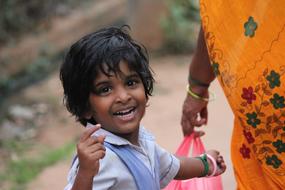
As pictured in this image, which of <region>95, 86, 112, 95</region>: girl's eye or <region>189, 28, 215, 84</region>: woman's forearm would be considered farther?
<region>189, 28, 215, 84</region>: woman's forearm

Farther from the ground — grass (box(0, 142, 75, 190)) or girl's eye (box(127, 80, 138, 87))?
grass (box(0, 142, 75, 190))

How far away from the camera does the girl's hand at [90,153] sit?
1621 millimetres

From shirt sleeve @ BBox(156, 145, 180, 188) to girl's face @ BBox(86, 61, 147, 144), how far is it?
0.24m

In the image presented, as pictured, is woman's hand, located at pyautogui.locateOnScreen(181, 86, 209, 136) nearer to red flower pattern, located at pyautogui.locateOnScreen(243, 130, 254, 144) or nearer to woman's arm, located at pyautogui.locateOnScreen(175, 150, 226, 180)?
woman's arm, located at pyautogui.locateOnScreen(175, 150, 226, 180)

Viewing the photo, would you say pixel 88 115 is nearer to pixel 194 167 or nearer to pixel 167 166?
pixel 167 166

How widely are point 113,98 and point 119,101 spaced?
19 millimetres

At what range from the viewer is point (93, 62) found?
1767 millimetres

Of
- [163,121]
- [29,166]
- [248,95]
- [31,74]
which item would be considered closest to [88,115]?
[248,95]

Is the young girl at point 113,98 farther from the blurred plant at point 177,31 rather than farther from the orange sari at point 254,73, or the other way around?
the blurred plant at point 177,31

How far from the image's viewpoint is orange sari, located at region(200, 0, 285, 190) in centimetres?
172

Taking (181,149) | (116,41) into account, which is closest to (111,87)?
(116,41)

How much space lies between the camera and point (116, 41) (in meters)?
1.84

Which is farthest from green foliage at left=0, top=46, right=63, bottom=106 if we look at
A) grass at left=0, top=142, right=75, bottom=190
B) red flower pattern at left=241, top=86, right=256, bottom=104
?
red flower pattern at left=241, top=86, right=256, bottom=104

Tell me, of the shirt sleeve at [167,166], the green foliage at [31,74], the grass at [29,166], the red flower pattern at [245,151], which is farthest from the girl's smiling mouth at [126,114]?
the green foliage at [31,74]
